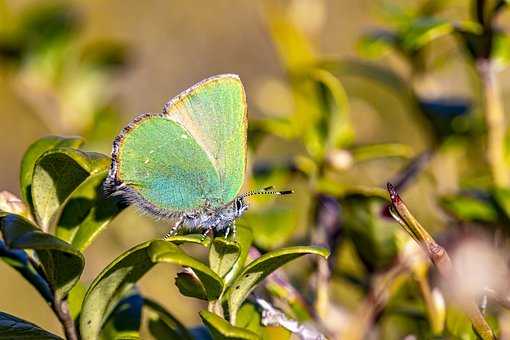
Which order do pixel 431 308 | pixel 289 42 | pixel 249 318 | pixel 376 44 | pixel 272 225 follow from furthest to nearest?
pixel 289 42 < pixel 376 44 < pixel 272 225 < pixel 431 308 < pixel 249 318

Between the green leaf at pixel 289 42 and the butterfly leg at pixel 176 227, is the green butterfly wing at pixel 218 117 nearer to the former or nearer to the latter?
the butterfly leg at pixel 176 227

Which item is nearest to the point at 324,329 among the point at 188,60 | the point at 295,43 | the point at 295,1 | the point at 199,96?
the point at 199,96

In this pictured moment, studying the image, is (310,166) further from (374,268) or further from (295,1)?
(295,1)

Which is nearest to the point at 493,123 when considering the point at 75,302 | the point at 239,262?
the point at 239,262

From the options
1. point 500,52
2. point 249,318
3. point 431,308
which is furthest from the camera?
point 500,52

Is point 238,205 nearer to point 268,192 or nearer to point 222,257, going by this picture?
point 268,192

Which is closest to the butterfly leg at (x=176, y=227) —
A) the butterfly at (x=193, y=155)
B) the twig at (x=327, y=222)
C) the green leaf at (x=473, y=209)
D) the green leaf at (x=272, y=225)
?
the butterfly at (x=193, y=155)

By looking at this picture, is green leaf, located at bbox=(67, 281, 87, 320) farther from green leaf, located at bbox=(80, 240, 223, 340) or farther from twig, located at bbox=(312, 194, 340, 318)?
twig, located at bbox=(312, 194, 340, 318)

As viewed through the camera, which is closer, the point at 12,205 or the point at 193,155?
the point at 12,205
